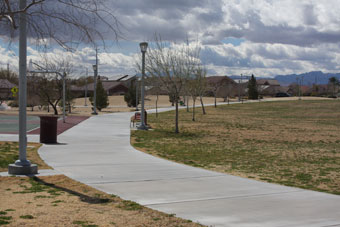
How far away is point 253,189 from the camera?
366 inches

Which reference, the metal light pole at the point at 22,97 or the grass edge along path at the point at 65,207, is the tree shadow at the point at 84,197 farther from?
the metal light pole at the point at 22,97

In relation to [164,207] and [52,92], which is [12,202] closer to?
[164,207]

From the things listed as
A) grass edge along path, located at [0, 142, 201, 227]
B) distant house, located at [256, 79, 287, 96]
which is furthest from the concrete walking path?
distant house, located at [256, 79, 287, 96]

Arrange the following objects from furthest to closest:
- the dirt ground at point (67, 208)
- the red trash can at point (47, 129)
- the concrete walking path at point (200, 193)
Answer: the red trash can at point (47, 129) < the concrete walking path at point (200, 193) < the dirt ground at point (67, 208)

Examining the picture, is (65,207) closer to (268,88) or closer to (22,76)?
(22,76)

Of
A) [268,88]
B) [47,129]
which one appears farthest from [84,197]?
[268,88]

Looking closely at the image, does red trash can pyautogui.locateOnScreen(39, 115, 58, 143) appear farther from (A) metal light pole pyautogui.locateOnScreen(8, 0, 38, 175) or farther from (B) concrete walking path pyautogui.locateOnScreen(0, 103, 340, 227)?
(A) metal light pole pyautogui.locateOnScreen(8, 0, 38, 175)

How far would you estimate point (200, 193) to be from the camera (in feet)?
28.9

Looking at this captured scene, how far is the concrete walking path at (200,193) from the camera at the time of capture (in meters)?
7.02

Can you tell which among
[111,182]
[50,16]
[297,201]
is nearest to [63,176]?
[111,182]

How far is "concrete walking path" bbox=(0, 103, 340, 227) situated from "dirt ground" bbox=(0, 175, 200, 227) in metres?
0.33

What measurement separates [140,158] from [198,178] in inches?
151

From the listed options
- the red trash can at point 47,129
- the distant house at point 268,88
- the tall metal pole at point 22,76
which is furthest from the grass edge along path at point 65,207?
the distant house at point 268,88

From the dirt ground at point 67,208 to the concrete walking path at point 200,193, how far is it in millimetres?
330
